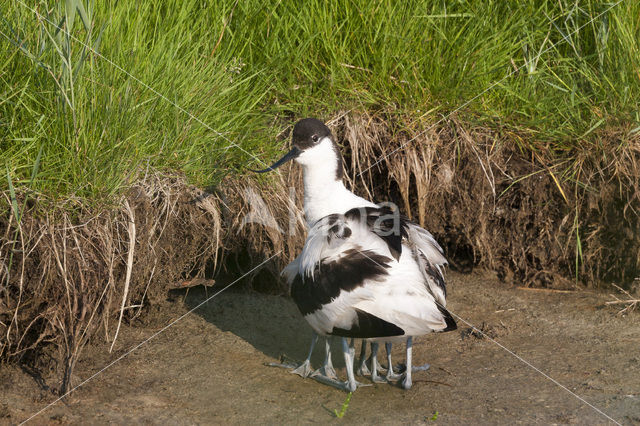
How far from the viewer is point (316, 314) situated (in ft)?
10.7

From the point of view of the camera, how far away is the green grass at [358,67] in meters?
3.62

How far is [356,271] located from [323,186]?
0.58 m

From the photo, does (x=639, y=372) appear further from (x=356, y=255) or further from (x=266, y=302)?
(x=266, y=302)

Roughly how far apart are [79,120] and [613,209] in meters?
2.79

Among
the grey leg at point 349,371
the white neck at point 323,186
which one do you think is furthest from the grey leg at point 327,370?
the white neck at point 323,186

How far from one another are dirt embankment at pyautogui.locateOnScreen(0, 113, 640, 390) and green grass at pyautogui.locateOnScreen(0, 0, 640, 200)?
6.0 inches

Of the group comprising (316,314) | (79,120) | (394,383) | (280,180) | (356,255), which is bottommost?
(394,383)

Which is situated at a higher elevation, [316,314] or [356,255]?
[356,255]

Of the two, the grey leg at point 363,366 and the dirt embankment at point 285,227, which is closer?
the dirt embankment at point 285,227

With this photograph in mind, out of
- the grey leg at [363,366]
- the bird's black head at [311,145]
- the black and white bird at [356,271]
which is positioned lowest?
the grey leg at [363,366]

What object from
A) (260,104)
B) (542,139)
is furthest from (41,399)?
(542,139)

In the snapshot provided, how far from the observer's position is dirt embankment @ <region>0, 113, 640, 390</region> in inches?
121

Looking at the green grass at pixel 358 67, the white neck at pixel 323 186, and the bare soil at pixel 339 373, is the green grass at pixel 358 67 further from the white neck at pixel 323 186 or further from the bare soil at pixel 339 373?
the bare soil at pixel 339 373

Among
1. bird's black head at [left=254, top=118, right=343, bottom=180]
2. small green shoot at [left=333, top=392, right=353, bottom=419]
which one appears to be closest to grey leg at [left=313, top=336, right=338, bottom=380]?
small green shoot at [left=333, top=392, right=353, bottom=419]
